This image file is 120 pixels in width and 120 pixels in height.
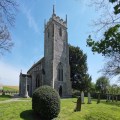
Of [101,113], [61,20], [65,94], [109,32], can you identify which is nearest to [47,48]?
[61,20]

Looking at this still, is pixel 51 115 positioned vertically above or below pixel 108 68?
below

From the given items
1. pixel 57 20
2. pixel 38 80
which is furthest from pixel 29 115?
pixel 57 20

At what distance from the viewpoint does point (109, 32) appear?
766cm

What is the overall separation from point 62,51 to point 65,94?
9.54 metres

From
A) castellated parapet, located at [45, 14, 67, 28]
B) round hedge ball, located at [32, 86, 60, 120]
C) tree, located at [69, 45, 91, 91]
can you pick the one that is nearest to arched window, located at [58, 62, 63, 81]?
tree, located at [69, 45, 91, 91]

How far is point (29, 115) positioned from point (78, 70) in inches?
1534

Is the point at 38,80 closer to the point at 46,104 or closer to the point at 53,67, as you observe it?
the point at 53,67

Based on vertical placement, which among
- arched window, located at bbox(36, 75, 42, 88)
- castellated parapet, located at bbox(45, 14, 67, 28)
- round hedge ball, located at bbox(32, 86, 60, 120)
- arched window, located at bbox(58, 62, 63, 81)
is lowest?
round hedge ball, located at bbox(32, 86, 60, 120)

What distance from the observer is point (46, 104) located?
17.6m

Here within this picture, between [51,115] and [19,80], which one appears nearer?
[51,115]

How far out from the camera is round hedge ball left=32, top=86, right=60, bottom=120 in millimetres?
17550

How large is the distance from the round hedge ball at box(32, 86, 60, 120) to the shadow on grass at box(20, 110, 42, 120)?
51cm

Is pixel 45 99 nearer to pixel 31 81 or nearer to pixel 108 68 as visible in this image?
pixel 108 68

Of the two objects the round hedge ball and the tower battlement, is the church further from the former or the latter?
the round hedge ball
